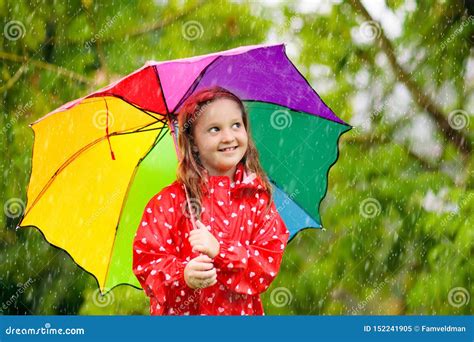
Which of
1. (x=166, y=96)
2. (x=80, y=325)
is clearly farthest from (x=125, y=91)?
(x=80, y=325)

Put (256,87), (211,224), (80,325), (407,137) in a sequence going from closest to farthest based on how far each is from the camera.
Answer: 1. (211,224)
2. (256,87)
3. (80,325)
4. (407,137)

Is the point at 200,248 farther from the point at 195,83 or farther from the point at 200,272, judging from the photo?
the point at 195,83

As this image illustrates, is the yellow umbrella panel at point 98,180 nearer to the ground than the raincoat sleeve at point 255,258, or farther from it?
farther from it

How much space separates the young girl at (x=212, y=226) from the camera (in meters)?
3.97

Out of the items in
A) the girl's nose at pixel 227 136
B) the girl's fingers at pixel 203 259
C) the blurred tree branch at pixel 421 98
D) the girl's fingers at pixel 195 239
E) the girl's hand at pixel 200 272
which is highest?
the blurred tree branch at pixel 421 98

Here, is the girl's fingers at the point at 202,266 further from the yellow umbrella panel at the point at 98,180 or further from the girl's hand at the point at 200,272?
the yellow umbrella panel at the point at 98,180

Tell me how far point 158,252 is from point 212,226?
269 mm

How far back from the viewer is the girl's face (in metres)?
4.16

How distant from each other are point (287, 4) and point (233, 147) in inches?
78.5

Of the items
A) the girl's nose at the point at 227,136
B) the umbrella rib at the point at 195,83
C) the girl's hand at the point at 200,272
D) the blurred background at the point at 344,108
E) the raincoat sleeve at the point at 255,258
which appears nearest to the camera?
the girl's hand at the point at 200,272

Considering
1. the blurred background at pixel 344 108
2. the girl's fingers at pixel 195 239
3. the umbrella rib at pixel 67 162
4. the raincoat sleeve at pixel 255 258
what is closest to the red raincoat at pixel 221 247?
the raincoat sleeve at pixel 255 258

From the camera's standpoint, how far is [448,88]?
5.84 meters

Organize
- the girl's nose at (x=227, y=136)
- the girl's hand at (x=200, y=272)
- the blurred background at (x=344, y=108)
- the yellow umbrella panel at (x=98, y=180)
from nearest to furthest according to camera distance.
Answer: the girl's hand at (x=200, y=272) < the girl's nose at (x=227, y=136) < the yellow umbrella panel at (x=98, y=180) < the blurred background at (x=344, y=108)

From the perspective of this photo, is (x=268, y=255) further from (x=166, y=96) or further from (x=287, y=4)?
(x=287, y=4)
